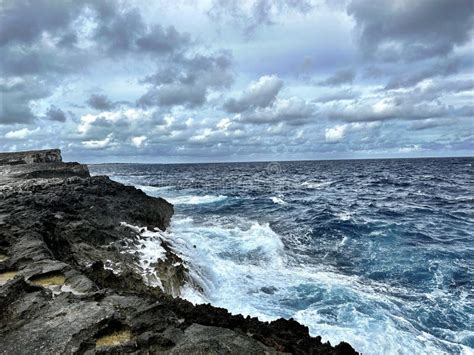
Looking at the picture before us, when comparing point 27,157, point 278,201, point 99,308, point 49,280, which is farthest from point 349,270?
point 27,157

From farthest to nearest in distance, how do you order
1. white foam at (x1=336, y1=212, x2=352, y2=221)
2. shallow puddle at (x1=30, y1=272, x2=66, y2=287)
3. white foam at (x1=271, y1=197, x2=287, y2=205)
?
white foam at (x1=271, y1=197, x2=287, y2=205), white foam at (x1=336, y1=212, x2=352, y2=221), shallow puddle at (x1=30, y1=272, x2=66, y2=287)

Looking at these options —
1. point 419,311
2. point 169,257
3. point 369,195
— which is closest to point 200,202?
point 369,195

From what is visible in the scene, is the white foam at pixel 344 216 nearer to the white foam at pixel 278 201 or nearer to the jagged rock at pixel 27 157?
the white foam at pixel 278 201

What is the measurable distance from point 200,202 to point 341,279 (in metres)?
23.6

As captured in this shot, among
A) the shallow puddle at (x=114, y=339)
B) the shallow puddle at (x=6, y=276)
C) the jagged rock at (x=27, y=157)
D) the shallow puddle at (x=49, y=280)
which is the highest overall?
the jagged rock at (x=27, y=157)

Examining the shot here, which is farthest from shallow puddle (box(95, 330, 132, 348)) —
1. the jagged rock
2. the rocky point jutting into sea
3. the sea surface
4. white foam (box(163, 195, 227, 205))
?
the jagged rock

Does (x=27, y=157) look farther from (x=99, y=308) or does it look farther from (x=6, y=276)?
(x=99, y=308)

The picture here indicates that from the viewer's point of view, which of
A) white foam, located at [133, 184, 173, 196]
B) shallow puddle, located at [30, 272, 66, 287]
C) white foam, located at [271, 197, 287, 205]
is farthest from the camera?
white foam, located at [133, 184, 173, 196]

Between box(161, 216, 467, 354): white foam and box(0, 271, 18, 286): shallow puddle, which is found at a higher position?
box(0, 271, 18, 286): shallow puddle

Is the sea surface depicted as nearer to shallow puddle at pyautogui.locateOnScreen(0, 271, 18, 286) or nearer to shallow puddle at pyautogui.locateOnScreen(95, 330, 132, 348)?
shallow puddle at pyautogui.locateOnScreen(0, 271, 18, 286)

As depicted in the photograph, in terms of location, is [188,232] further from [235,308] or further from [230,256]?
[235,308]

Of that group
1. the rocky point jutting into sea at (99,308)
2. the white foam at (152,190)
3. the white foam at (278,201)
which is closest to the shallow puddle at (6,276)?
the rocky point jutting into sea at (99,308)

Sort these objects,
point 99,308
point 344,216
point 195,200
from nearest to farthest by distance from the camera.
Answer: point 99,308, point 344,216, point 195,200

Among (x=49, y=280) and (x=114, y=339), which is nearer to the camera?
(x=114, y=339)
